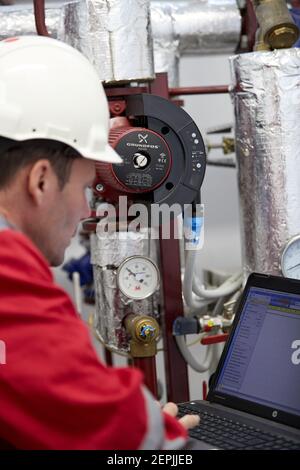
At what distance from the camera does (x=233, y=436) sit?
1307 millimetres

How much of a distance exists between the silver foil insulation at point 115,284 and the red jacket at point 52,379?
32.0 inches

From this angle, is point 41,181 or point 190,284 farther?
point 190,284

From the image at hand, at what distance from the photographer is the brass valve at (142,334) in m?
1.80

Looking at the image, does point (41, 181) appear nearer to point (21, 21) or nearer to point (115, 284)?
point (115, 284)

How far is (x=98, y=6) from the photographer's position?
172 centimetres

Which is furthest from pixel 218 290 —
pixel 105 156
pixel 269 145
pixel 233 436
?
pixel 105 156

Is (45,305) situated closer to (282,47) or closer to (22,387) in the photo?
(22,387)

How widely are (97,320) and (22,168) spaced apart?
2.93ft

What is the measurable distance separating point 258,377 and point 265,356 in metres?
0.04

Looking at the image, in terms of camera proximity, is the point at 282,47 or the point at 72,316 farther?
the point at 282,47

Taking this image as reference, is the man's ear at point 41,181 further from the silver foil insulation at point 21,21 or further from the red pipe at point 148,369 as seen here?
the silver foil insulation at point 21,21

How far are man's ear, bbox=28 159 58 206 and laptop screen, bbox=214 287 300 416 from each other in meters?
0.52

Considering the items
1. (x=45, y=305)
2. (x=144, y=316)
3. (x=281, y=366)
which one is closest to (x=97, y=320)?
(x=144, y=316)

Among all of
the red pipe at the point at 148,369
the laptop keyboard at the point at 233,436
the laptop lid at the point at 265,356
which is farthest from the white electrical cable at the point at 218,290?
the laptop keyboard at the point at 233,436
